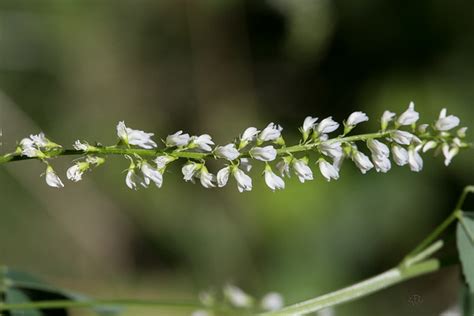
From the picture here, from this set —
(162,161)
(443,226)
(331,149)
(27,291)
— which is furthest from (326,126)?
(27,291)

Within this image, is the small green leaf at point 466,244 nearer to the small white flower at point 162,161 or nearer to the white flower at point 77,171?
the small white flower at point 162,161

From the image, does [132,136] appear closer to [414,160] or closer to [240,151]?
[240,151]

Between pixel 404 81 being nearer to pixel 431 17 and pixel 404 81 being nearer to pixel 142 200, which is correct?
pixel 431 17

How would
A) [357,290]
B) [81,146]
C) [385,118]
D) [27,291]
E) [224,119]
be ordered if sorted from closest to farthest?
[81,146] < [385,118] < [357,290] < [27,291] < [224,119]

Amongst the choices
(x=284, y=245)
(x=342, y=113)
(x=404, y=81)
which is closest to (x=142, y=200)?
(x=284, y=245)

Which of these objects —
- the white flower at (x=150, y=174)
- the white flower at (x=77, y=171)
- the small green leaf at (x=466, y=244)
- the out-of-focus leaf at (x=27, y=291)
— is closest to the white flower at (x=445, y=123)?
the small green leaf at (x=466, y=244)

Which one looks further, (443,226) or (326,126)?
(443,226)

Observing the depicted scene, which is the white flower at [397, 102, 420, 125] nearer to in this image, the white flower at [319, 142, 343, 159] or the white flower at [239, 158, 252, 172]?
the white flower at [319, 142, 343, 159]
